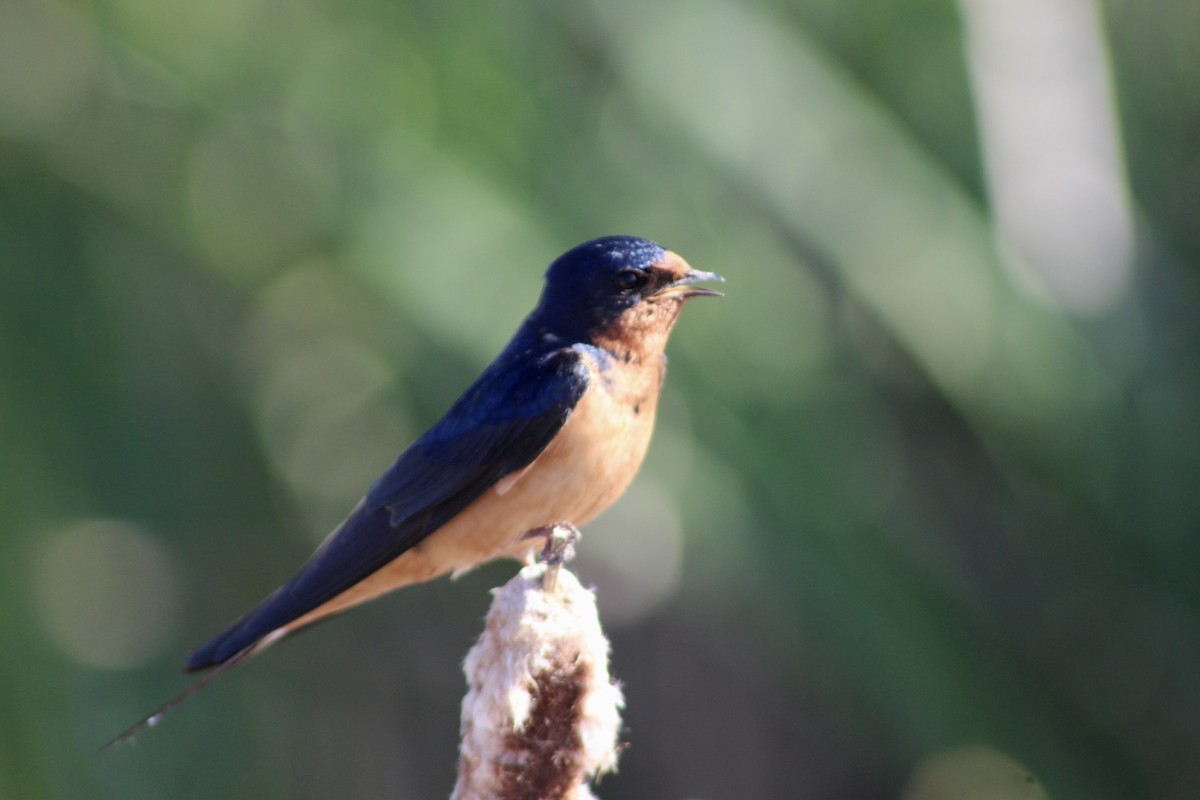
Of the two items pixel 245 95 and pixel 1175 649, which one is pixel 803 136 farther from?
pixel 1175 649

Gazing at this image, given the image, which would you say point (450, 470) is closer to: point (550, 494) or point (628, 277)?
point (550, 494)

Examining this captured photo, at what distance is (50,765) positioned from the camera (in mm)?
2727

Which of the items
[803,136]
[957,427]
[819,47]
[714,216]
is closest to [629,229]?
[714,216]

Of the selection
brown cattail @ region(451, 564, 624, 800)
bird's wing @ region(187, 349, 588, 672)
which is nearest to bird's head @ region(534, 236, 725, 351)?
bird's wing @ region(187, 349, 588, 672)

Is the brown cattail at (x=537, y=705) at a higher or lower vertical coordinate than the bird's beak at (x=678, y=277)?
lower

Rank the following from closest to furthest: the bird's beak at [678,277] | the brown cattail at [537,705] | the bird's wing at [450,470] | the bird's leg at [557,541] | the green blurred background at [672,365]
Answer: the brown cattail at [537,705] → the bird's leg at [557,541] → the bird's wing at [450,470] → the bird's beak at [678,277] → the green blurred background at [672,365]

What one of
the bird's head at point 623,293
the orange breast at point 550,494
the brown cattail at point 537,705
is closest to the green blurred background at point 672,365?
the bird's head at point 623,293

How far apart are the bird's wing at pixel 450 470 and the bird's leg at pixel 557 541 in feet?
0.35

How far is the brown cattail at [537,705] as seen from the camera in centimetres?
128

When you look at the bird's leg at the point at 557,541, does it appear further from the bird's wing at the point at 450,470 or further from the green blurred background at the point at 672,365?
the green blurred background at the point at 672,365

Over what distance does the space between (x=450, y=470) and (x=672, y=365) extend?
129cm

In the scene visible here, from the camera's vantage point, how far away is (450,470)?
2.05 meters

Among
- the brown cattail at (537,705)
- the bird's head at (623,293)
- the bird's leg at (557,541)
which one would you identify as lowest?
the brown cattail at (537,705)

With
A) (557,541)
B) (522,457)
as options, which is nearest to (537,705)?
(557,541)
